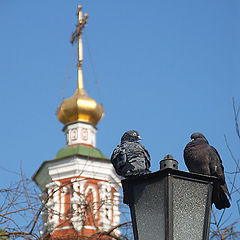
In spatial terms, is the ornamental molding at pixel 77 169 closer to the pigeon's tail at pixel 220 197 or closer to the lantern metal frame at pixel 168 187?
the pigeon's tail at pixel 220 197

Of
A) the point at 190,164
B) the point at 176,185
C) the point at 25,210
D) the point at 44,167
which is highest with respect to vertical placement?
the point at 44,167

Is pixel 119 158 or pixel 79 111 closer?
pixel 119 158

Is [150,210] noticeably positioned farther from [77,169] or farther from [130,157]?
[77,169]

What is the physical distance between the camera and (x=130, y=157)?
531 centimetres

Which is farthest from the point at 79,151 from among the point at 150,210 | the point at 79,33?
the point at 150,210

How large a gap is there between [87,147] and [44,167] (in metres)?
2.22

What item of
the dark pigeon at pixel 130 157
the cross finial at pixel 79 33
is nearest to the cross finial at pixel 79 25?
the cross finial at pixel 79 33

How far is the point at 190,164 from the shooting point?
18.1ft

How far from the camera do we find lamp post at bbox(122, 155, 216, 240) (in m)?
4.78

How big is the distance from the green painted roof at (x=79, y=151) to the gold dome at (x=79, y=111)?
1295mm

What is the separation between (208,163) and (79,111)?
28919 mm

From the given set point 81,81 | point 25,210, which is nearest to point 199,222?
point 25,210

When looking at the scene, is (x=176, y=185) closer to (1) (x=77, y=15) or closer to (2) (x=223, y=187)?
(2) (x=223, y=187)

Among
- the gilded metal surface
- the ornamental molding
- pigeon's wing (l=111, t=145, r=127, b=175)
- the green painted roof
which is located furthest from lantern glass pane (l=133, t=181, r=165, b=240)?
the gilded metal surface
